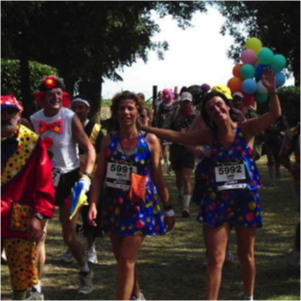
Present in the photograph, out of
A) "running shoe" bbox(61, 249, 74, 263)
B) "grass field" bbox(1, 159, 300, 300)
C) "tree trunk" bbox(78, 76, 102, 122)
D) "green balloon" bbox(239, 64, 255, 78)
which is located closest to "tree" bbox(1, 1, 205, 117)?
"tree trunk" bbox(78, 76, 102, 122)

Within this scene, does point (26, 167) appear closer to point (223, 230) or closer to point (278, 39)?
point (223, 230)

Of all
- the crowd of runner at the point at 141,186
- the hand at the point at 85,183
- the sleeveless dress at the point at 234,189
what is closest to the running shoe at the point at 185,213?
the crowd of runner at the point at 141,186

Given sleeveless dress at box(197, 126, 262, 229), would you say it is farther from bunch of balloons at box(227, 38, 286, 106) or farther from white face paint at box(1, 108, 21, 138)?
white face paint at box(1, 108, 21, 138)

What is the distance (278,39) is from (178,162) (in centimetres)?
1635

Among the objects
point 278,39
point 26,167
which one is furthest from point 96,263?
point 278,39

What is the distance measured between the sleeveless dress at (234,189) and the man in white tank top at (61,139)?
4.18 ft

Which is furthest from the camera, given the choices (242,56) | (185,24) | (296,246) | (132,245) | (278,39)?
(185,24)

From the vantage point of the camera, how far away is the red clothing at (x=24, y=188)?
4.98 metres

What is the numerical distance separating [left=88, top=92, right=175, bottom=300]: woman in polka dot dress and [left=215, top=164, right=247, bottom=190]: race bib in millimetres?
427

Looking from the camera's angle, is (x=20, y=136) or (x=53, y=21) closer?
(x=20, y=136)

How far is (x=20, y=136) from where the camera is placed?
5.05 metres

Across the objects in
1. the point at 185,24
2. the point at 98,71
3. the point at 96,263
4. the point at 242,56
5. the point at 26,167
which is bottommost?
the point at 96,263

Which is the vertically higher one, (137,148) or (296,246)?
(137,148)

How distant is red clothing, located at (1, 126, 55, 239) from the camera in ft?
16.3
